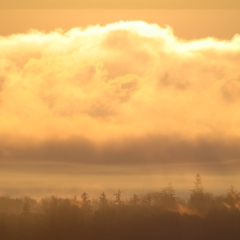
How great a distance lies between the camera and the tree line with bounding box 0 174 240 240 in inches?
400

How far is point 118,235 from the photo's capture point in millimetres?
10203

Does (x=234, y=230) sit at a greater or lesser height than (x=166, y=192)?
lesser

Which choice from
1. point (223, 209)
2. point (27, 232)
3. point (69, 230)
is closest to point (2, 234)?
point (27, 232)

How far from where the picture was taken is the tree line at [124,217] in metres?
10.2

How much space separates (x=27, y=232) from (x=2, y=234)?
45cm

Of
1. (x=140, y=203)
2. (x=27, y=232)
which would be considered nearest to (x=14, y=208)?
(x=27, y=232)

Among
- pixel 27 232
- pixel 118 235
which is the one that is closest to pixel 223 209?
pixel 118 235

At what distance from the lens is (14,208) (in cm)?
1022

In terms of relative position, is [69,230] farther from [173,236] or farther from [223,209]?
[223,209]

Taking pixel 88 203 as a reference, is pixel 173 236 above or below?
below

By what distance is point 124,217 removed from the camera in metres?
10.4

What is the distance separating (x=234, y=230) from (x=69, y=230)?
2.94m

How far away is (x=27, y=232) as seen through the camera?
1030cm

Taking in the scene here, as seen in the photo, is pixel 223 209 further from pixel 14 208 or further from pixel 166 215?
pixel 14 208
